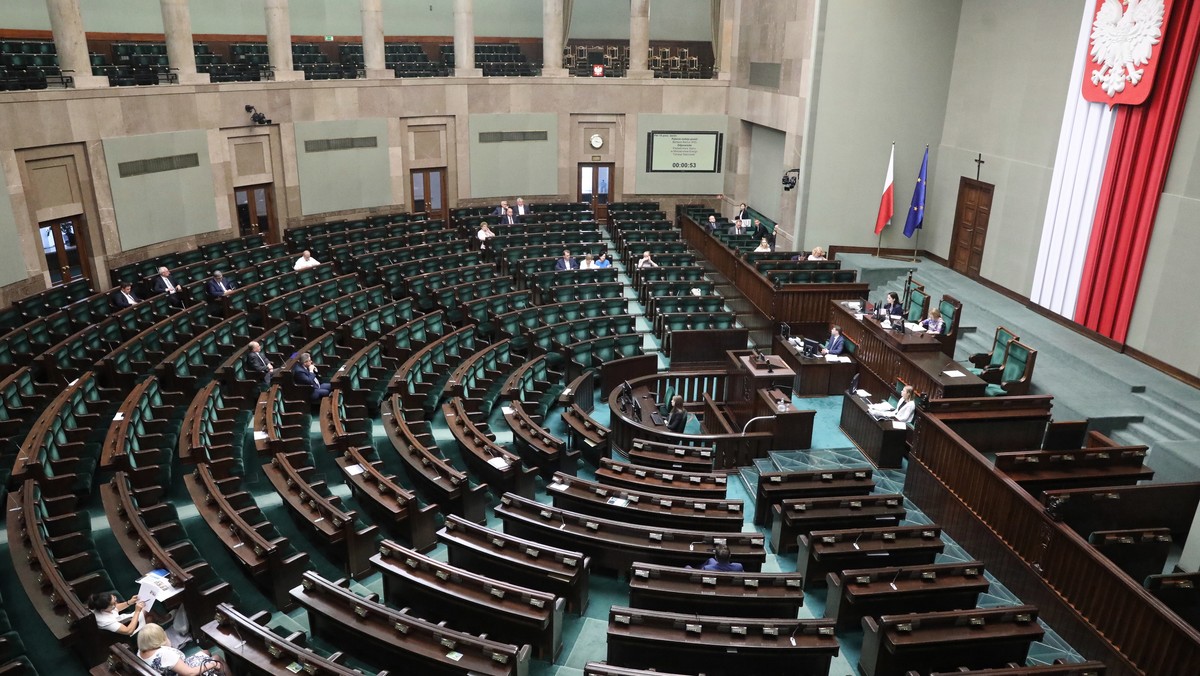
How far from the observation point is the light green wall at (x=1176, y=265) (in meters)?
9.41

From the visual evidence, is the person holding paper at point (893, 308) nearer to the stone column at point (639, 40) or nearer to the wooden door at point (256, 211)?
the stone column at point (639, 40)

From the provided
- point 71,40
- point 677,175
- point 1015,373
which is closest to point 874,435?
point 1015,373

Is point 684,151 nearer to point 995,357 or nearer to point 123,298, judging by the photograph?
point 995,357

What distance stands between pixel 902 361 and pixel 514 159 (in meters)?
11.4

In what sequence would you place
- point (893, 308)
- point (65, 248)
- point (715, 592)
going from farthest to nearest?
point (65, 248)
point (893, 308)
point (715, 592)

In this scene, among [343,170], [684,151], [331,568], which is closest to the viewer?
[331,568]

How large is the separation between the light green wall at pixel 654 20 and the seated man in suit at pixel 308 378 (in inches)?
578

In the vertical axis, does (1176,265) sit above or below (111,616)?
above

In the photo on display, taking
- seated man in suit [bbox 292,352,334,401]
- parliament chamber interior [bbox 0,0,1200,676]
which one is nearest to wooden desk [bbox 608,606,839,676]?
parliament chamber interior [bbox 0,0,1200,676]

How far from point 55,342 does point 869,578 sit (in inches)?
375

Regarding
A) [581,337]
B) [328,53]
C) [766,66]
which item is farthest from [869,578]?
[328,53]

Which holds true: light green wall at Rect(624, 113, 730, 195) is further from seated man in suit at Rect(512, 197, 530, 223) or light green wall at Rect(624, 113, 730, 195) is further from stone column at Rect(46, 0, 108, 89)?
stone column at Rect(46, 0, 108, 89)

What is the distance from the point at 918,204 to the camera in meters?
14.5

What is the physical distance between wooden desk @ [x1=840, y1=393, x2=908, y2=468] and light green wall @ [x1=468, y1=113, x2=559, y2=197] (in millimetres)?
11205
